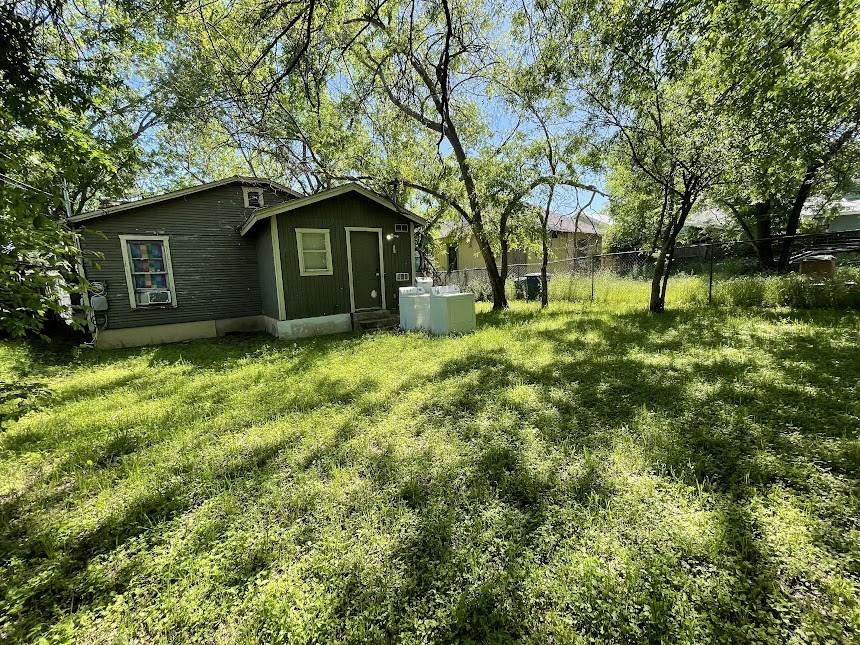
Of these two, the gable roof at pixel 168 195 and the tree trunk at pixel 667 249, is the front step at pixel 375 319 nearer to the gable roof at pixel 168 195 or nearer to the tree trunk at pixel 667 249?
the gable roof at pixel 168 195

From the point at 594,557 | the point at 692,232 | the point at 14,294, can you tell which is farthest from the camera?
the point at 692,232

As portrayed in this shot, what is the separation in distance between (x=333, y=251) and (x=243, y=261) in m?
2.83

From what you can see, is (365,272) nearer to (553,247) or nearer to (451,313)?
(451,313)

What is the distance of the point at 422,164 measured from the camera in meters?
11.0

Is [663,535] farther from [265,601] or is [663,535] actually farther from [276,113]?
[276,113]

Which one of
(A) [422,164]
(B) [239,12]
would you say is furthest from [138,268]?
(A) [422,164]

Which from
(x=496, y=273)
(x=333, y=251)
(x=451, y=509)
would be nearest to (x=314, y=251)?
(x=333, y=251)

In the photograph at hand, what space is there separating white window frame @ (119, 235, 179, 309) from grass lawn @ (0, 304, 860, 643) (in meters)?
4.38

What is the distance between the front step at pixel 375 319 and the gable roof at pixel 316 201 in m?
2.62

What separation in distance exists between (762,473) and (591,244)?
2611 cm

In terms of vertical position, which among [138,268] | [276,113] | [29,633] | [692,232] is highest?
[276,113]

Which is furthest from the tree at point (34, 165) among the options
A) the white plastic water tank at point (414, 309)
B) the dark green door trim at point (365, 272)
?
the dark green door trim at point (365, 272)

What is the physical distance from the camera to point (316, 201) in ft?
25.6

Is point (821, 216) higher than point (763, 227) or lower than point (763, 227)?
higher
